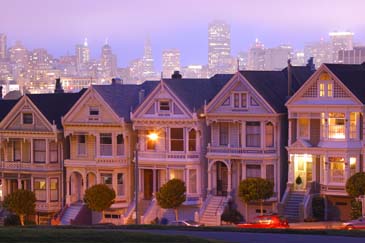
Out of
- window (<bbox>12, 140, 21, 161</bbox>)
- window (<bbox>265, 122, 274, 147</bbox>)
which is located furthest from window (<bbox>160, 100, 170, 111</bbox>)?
window (<bbox>12, 140, 21, 161</bbox>)

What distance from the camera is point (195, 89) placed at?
59.7 m

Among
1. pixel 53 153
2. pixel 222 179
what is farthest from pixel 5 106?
pixel 222 179

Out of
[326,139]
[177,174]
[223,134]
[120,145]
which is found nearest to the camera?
[326,139]

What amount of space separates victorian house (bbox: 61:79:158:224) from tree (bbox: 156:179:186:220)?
318 centimetres

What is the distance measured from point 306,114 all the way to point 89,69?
115194 mm

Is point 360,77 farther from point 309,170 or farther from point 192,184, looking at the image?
point 192,184

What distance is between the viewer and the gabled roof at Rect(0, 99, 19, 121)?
65.5 m

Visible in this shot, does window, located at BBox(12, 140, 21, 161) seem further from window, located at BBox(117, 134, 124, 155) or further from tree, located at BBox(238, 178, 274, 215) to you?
tree, located at BBox(238, 178, 274, 215)

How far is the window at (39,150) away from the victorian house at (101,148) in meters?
1.74

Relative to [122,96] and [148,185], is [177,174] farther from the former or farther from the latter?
[122,96]

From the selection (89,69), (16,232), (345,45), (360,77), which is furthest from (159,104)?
(89,69)

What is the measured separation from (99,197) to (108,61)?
4264 inches

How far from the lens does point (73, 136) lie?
60250 millimetres

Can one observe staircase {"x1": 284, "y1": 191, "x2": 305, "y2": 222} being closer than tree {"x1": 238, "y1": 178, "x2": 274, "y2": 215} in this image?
No
